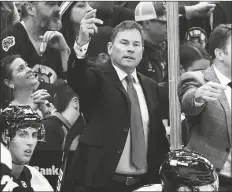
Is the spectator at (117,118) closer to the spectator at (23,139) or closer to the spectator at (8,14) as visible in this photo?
the spectator at (23,139)

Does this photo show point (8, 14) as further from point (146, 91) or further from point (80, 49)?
point (146, 91)

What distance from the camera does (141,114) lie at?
4223 millimetres

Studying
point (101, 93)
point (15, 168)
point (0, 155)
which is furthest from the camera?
point (101, 93)

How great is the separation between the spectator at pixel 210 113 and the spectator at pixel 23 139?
102 cm

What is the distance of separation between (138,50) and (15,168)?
3.80ft

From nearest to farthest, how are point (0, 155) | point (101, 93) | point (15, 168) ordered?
point (0, 155), point (15, 168), point (101, 93)

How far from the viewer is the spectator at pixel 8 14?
164 inches

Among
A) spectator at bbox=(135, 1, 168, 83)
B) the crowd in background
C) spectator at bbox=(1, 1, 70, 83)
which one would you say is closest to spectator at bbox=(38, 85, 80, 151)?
the crowd in background

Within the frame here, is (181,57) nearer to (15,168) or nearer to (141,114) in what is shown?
(141,114)

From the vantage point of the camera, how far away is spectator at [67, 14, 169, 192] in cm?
409

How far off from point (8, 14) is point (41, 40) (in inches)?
11.0

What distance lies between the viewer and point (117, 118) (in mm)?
4148

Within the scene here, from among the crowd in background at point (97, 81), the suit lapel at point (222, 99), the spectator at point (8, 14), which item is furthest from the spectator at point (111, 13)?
the suit lapel at point (222, 99)

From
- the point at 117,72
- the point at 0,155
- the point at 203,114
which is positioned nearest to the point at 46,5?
the point at 117,72
